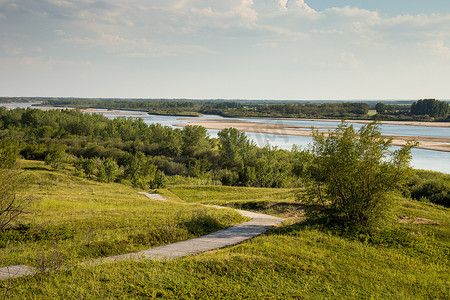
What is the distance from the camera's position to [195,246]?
1070 cm

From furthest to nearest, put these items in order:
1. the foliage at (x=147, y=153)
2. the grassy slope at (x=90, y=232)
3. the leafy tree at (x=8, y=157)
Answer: the foliage at (x=147, y=153) < the leafy tree at (x=8, y=157) < the grassy slope at (x=90, y=232)

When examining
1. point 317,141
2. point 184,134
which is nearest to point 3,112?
point 184,134

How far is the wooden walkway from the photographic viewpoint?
823 centimetres

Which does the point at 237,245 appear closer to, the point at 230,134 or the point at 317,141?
the point at 317,141

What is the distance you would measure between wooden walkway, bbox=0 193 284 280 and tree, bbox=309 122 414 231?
291cm

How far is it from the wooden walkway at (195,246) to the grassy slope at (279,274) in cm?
64

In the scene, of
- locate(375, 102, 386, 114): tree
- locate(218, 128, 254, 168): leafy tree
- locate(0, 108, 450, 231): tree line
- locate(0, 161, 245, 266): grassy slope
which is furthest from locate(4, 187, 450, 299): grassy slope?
locate(375, 102, 386, 114): tree

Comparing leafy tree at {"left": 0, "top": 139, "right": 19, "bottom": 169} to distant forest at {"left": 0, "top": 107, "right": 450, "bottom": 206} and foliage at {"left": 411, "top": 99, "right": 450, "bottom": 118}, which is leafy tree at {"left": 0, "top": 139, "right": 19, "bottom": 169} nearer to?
distant forest at {"left": 0, "top": 107, "right": 450, "bottom": 206}

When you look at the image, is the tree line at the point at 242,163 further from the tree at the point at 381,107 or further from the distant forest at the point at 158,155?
the tree at the point at 381,107

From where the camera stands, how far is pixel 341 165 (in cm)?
1317

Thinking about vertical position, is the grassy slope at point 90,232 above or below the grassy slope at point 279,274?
below

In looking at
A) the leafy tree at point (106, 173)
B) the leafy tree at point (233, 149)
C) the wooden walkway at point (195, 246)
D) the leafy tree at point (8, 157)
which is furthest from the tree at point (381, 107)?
the wooden walkway at point (195, 246)

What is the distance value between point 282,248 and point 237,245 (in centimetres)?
155

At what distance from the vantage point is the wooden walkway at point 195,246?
823 cm
